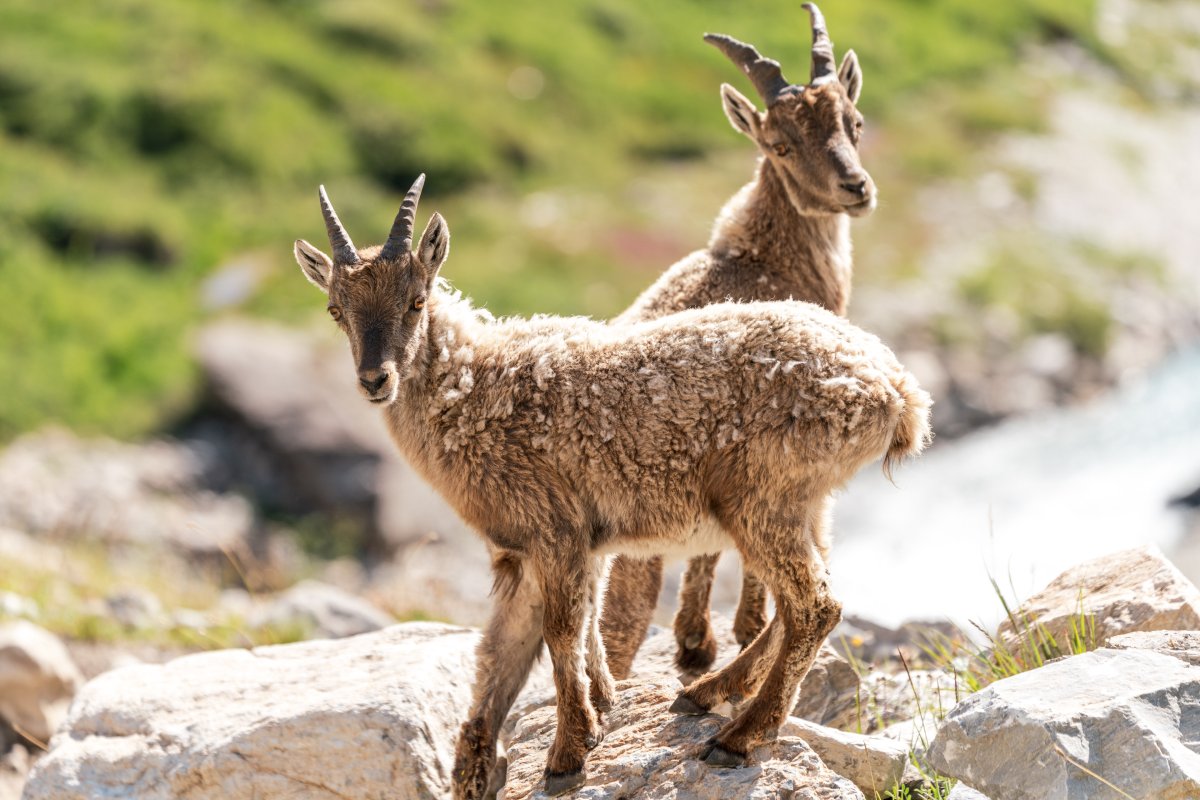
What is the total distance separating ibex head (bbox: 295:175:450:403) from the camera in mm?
8172

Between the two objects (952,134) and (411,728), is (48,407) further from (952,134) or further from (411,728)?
(952,134)

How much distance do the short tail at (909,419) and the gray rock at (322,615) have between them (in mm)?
7407

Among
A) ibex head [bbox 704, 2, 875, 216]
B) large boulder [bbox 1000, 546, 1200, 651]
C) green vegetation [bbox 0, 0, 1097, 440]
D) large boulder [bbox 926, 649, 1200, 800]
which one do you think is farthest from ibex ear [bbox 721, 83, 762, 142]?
green vegetation [bbox 0, 0, 1097, 440]

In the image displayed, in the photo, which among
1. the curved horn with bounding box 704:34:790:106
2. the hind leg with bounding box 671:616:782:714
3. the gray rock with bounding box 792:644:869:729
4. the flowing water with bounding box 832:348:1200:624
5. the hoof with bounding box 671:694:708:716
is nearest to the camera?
the hind leg with bounding box 671:616:782:714

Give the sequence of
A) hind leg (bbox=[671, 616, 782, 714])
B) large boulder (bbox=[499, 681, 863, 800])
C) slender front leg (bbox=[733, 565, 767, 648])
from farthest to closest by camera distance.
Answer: slender front leg (bbox=[733, 565, 767, 648])
hind leg (bbox=[671, 616, 782, 714])
large boulder (bbox=[499, 681, 863, 800])

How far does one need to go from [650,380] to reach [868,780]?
2.41 meters

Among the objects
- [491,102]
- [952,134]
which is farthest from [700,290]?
[952,134]

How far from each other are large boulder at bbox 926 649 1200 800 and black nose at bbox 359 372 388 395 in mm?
3422

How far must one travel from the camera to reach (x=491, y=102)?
122ft

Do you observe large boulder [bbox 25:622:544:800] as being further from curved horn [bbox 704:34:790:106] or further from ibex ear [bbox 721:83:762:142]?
curved horn [bbox 704:34:790:106]

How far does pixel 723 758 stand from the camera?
7555mm

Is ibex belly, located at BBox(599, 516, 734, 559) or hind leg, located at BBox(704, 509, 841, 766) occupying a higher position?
ibex belly, located at BBox(599, 516, 734, 559)

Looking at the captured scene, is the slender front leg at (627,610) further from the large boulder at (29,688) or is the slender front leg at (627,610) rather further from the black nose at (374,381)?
the large boulder at (29,688)

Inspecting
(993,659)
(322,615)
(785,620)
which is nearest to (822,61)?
(993,659)
